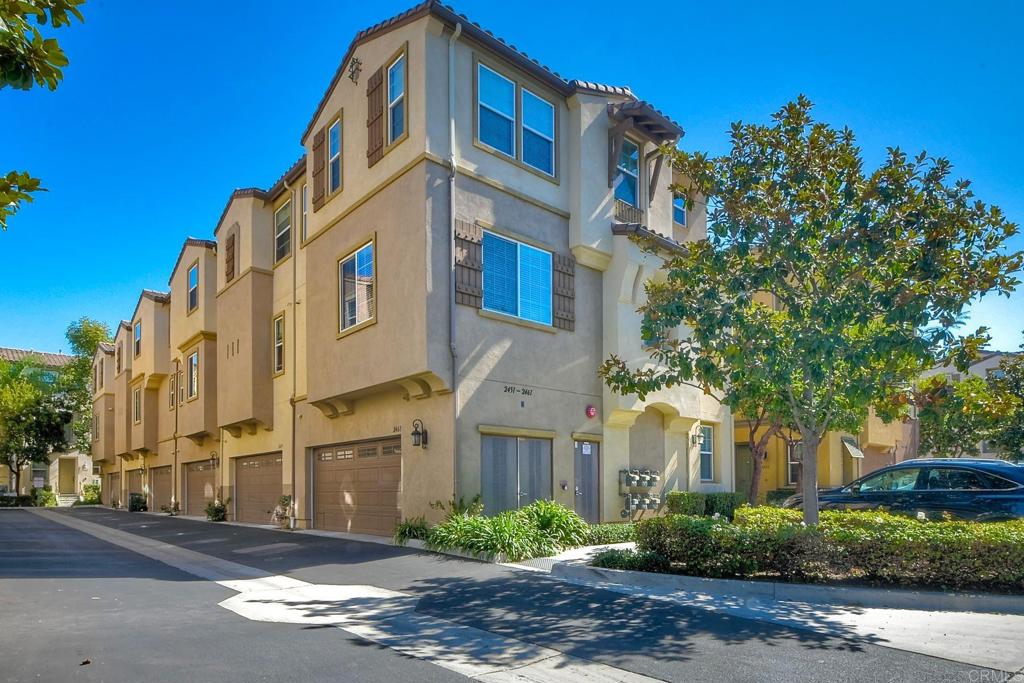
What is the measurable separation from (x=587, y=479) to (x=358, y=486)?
16.9ft

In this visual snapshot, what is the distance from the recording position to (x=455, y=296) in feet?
47.6

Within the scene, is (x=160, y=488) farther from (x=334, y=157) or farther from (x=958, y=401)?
(x=958, y=401)

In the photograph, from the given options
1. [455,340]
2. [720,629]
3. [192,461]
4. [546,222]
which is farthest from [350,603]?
[192,461]

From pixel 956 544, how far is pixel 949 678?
3450 mm

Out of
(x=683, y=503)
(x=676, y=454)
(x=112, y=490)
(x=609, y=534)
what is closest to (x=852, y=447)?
(x=676, y=454)

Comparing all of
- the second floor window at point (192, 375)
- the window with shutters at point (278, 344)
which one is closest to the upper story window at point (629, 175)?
the window with shutters at point (278, 344)

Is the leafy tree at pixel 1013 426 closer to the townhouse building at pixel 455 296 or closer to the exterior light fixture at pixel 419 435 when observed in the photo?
the townhouse building at pixel 455 296

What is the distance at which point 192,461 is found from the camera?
1128 inches

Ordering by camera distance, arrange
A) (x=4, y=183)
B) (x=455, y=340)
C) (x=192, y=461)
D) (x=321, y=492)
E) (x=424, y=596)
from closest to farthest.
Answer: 1. (x=4, y=183)
2. (x=424, y=596)
3. (x=455, y=340)
4. (x=321, y=492)
5. (x=192, y=461)

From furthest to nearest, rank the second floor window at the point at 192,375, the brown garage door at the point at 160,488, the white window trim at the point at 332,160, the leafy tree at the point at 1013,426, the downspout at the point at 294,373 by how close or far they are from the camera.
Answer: the brown garage door at the point at 160,488
the second floor window at the point at 192,375
the leafy tree at the point at 1013,426
the downspout at the point at 294,373
the white window trim at the point at 332,160

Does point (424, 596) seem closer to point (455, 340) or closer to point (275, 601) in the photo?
point (275, 601)

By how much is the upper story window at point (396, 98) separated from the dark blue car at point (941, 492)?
34.3 ft

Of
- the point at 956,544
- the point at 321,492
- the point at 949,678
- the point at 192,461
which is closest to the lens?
the point at 949,678

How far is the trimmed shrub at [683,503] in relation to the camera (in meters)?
18.9
